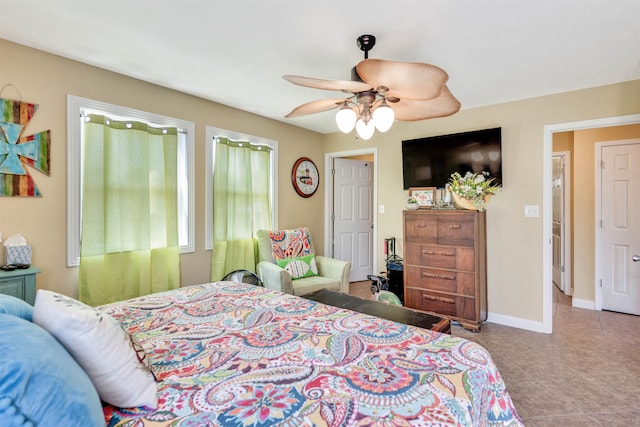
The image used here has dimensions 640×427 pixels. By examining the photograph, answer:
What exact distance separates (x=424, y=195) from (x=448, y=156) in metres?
0.53

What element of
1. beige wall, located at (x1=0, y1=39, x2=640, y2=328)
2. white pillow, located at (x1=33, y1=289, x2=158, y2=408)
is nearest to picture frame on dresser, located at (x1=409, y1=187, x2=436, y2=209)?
beige wall, located at (x1=0, y1=39, x2=640, y2=328)

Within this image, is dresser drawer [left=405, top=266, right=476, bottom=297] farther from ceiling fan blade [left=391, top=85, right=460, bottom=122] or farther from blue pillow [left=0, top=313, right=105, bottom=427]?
blue pillow [left=0, top=313, right=105, bottom=427]

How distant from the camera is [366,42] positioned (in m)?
2.09

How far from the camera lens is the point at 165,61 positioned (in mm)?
2494

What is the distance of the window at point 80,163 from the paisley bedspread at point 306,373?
123cm

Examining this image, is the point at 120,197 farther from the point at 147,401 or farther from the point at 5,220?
the point at 147,401

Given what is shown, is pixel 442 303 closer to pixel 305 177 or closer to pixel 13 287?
pixel 305 177

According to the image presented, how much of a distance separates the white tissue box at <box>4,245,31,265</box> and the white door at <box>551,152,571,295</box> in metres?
5.77

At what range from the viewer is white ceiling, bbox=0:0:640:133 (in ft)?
5.94

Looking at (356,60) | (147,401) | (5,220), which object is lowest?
(147,401)

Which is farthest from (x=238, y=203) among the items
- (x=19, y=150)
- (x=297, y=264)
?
(x=19, y=150)

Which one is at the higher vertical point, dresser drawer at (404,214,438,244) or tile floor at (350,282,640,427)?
dresser drawer at (404,214,438,244)

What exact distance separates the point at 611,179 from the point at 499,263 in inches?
69.4

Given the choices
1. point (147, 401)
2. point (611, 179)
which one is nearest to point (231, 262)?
point (147, 401)
